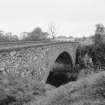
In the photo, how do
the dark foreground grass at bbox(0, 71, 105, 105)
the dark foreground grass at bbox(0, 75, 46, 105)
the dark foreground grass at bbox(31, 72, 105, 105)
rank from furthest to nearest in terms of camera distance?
the dark foreground grass at bbox(0, 75, 46, 105) → the dark foreground grass at bbox(0, 71, 105, 105) → the dark foreground grass at bbox(31, 72, 105, 105)

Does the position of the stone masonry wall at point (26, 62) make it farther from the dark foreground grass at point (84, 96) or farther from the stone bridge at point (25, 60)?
the dark foreground grass at point (84, 96)

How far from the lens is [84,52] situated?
953 inches

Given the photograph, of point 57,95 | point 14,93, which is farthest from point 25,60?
point 57,95

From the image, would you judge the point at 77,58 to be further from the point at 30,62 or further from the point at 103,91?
the point at 103,91

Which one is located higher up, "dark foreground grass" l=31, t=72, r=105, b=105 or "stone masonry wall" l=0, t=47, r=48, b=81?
"stone masonry wall" l=0, t=47, r=48, b=81

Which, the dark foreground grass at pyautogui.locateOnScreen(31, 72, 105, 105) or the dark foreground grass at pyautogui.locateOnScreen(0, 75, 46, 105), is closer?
the dark foreground grass at pyautogui.locateOnScreen(31, 72, 105, 105)

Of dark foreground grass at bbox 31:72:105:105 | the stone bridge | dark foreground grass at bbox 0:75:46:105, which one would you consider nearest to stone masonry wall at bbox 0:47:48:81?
the stone bridge

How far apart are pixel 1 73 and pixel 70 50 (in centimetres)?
1761

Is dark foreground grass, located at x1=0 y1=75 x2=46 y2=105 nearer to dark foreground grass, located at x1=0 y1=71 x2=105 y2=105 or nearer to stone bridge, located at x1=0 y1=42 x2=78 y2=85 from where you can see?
dark foreground grass, located at x1=0 y1=71 x2=105 y2=105

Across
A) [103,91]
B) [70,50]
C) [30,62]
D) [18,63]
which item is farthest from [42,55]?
[70,50]

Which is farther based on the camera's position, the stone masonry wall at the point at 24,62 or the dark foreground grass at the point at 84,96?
the stone masonry wall at the point at 24,62

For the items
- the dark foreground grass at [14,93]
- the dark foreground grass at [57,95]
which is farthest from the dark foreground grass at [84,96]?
the dark foreground grass at [14,93]

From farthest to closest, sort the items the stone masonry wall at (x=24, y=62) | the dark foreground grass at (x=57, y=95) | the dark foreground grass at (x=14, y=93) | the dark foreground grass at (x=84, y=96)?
1. the stone masonry wall at (x=24, y=62)
2. the dark foreground grass at (x=14, y=93)
3. the dark foreground grass at (x=57, y=95)
4. the dark foreground grass at (x=84, y=96)

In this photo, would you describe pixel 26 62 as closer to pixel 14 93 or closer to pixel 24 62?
pixel 24 62
